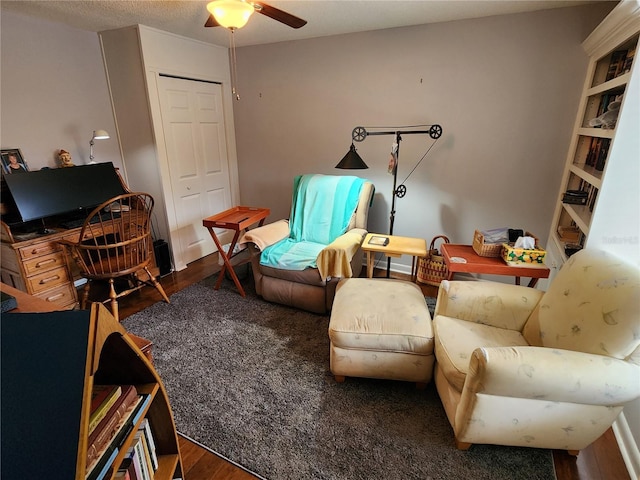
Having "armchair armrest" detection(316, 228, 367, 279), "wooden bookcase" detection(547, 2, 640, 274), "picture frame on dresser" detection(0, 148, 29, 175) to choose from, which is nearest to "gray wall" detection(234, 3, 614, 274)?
"wooden bookcase" detection(547, 2, 640, 274)

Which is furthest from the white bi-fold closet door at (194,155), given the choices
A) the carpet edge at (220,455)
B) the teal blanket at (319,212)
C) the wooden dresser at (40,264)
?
the carpet edge at (220,455)

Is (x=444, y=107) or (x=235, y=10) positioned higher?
(x=235, y=10)

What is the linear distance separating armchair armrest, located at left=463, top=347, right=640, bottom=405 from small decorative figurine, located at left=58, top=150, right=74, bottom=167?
324 cm

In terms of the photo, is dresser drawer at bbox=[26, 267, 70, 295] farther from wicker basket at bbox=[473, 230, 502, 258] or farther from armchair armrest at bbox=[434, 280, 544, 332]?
wicker basket at bbox=[473, 230, 502, 258]

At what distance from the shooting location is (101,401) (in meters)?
0.85

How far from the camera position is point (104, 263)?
240cm

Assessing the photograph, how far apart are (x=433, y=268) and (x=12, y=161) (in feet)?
11.1

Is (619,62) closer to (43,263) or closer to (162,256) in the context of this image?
(162,256)

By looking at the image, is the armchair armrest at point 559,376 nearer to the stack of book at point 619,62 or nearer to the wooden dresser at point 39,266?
the stack of book at point 619,62

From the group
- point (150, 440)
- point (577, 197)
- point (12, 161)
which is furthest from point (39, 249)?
point (577, 197)

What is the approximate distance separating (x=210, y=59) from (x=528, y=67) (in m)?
2.84

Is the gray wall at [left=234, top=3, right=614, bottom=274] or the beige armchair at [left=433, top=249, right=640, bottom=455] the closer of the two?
the beige armchair at [left=433, top=249, right=640, bottom=455]

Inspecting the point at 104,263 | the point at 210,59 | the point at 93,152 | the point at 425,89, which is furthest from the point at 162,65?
the point at 425,89

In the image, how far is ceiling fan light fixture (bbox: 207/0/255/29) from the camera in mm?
1632
